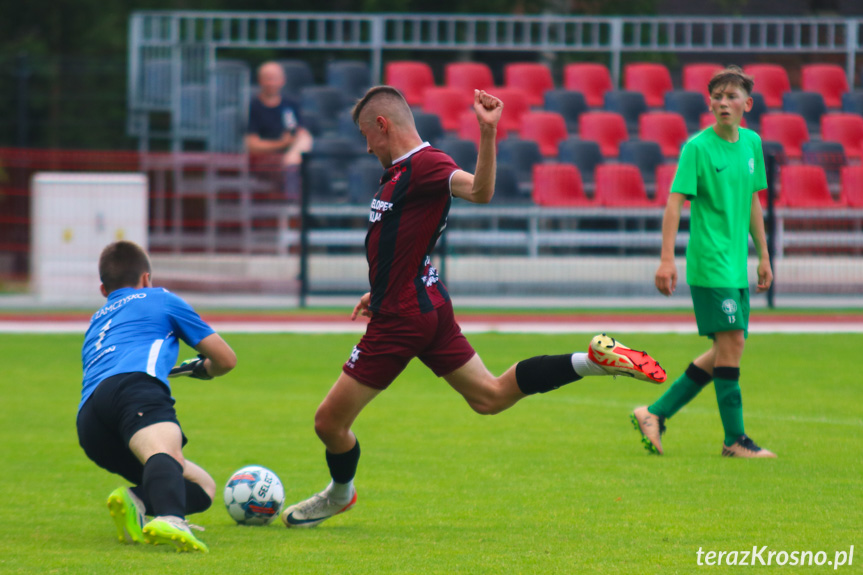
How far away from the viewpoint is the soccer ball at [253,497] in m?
5.35

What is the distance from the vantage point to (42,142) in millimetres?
23328

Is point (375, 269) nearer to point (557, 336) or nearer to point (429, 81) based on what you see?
point (557, 336)

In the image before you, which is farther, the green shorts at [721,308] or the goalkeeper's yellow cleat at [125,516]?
the green shorts at [721,308]

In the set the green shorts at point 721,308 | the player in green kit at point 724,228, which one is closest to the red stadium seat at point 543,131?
the player in green kit at point 724,228

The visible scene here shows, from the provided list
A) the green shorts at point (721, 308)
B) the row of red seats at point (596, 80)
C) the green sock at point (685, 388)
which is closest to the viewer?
the green shorts at point (721, 308)

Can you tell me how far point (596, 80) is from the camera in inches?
824

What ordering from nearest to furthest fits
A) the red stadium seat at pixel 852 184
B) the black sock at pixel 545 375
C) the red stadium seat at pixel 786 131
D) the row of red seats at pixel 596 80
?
1. the black sock at pixel 545 375
2. the red stadium seat at pixel 852 184
3. the red stadium seat at pixel 786 131
4. the row of red seats at pixel 596 80

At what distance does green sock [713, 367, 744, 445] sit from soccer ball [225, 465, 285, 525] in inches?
102

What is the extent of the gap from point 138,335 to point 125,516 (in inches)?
31.2

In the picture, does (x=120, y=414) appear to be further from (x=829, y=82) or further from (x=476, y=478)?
(x=829, y=82)

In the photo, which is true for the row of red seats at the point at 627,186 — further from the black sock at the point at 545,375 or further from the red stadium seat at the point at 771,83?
the black sock at the point at 545,375

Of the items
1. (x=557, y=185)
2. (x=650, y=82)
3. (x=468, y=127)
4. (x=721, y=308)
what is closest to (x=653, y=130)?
(x=650, y=82)

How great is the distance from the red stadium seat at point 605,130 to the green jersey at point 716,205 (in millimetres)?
12882

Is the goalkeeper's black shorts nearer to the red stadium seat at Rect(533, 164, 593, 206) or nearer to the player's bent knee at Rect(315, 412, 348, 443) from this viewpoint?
the player's bent knee at Rect(315, 412, 348, 443)
